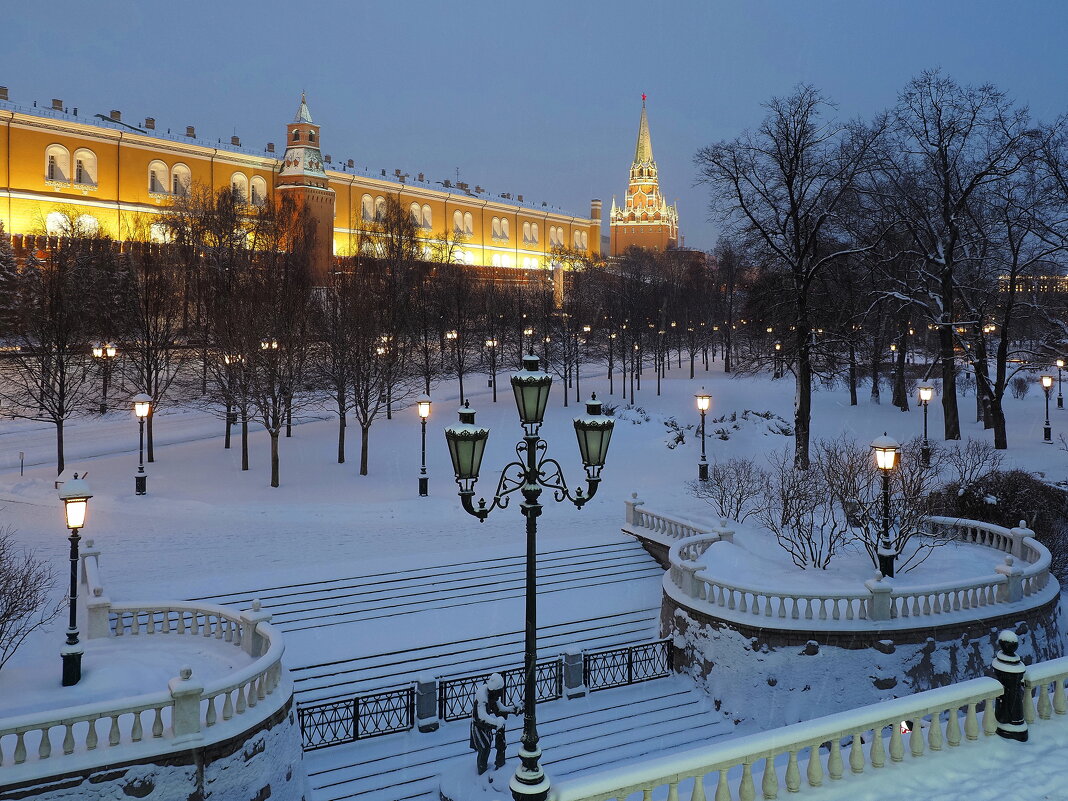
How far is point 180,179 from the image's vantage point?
6512 centimetres

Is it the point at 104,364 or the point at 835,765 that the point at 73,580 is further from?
the point at 104,364

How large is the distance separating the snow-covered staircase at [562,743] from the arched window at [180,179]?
202 ft


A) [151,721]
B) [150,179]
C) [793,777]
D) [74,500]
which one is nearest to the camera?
[793,777]

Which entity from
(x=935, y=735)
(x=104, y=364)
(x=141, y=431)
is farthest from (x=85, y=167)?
(x=935, y=735)

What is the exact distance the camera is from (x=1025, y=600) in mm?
13930

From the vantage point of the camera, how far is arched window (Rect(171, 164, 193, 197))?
64.7 meters

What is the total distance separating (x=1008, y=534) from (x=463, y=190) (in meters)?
84.9

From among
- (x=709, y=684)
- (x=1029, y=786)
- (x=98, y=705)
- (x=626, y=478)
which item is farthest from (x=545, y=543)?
(x=1029, y=786)

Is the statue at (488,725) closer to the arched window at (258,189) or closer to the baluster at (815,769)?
the baluster at (815,769)

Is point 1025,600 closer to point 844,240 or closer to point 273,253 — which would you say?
point 844,240

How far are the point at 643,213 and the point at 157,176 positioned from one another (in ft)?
330

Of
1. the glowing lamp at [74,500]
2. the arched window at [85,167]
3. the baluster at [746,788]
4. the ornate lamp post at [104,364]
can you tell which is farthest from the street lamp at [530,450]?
the arched window at [85,167]

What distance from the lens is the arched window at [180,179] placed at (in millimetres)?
64688

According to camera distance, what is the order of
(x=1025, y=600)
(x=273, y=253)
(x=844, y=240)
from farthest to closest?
1. (x=273, y=253)
2. (x=844, y=240)
3. (x=1025, y=600)
